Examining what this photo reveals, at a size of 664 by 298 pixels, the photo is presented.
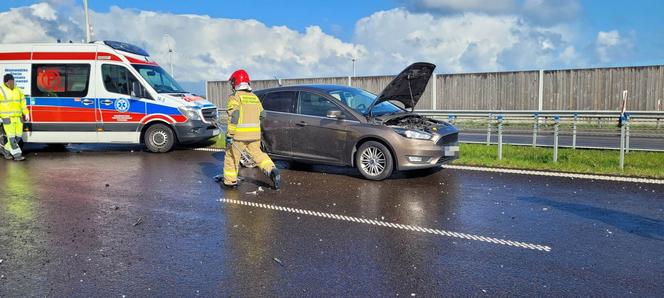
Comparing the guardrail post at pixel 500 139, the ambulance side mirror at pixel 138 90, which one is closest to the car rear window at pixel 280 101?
the ambulance side mirror at pixel 138 90

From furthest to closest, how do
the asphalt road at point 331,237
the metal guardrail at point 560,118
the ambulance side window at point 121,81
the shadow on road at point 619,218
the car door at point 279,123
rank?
the ambulance side window at point 121,81, the metal guardrail at point 560,118, the car door at point 279,123, the shadow on road at point 619,218, the asphalt road at point 331,237

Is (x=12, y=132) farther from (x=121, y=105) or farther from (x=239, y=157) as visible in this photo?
(x=239, y=157)

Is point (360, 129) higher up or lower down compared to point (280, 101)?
lower down

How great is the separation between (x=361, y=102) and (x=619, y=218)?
15.5 feet

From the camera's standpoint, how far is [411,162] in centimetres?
880

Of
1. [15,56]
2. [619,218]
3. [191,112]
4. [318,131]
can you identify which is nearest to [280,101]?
[318,131]

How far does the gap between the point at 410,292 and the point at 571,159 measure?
8.49 metres

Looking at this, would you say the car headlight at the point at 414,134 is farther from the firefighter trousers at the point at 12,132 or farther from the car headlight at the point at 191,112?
the firefighter trousers at the point at 12,132

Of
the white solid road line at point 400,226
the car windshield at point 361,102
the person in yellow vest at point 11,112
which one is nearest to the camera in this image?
the white solid road line at point 400,226

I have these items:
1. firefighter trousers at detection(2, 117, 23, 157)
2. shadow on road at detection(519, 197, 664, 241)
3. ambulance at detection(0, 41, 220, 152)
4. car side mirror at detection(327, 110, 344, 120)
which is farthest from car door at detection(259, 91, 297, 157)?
firefighter trousers at detection(2, 117, 23, 157)

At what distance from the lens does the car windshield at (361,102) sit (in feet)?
31.4

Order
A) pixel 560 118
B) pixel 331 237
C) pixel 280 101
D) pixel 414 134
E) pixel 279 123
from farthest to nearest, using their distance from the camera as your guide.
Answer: pixel 560 118
pixel 280 101
pixel 279 123
pixel 414 134
pixel 331 237

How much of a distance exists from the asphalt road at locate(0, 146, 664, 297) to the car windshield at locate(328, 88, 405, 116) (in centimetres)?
122

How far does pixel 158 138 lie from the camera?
506 inches
